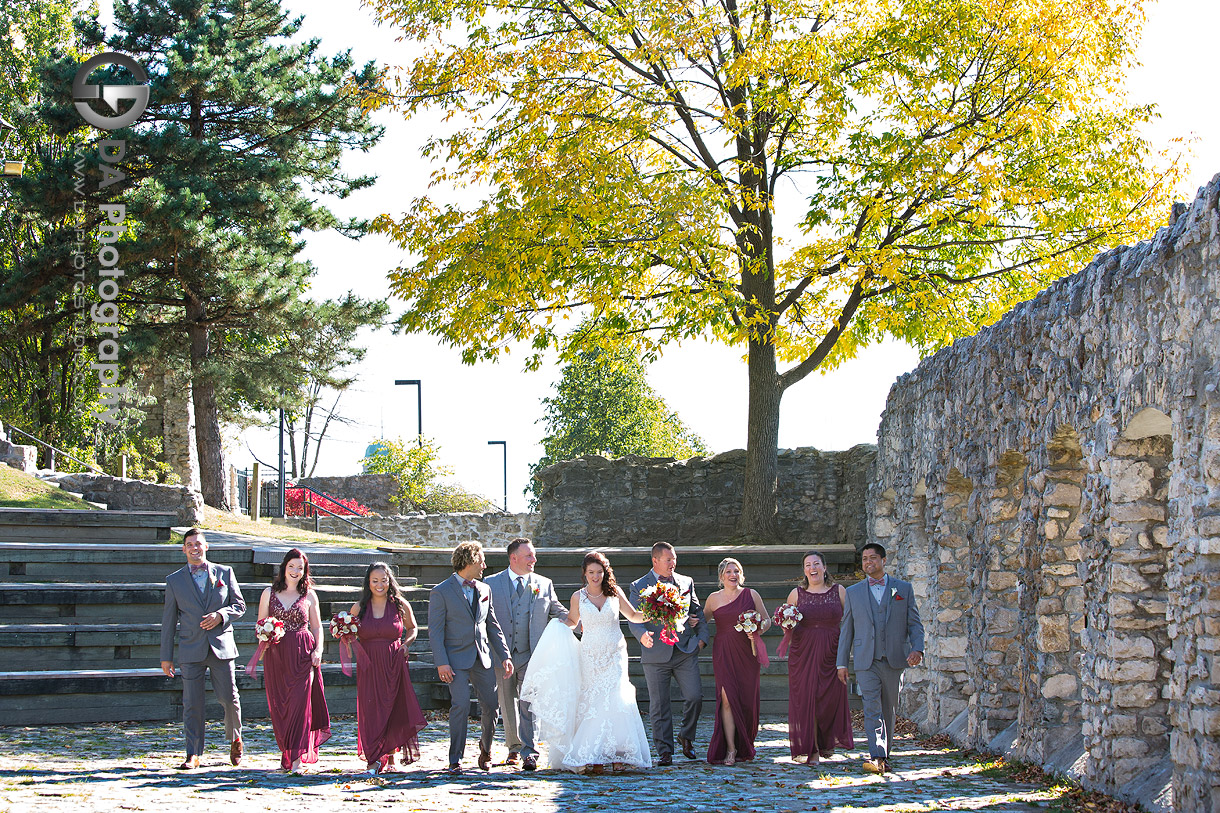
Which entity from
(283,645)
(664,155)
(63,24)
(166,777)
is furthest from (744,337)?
(63,24)

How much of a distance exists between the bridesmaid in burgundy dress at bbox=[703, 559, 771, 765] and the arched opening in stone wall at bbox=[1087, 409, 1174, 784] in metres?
2.86

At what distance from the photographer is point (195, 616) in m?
8.77

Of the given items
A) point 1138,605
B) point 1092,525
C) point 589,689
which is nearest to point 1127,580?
point 1138,605

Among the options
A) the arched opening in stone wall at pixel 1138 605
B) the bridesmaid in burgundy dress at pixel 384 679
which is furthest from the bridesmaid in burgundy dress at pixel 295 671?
the arched opening in stone wall at pixel 1138 605

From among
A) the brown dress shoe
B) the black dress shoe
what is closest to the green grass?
the black dress shoe

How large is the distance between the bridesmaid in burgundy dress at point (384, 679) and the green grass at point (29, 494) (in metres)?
10.8

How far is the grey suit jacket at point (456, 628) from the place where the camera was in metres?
8.64

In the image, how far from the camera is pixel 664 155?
56.4 ft

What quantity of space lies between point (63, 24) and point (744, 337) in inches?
1017

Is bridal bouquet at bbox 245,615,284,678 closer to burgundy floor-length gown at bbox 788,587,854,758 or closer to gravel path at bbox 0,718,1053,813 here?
gravel path at bbox 0,718,1053,813

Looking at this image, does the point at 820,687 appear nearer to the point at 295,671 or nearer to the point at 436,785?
the point at 436,785

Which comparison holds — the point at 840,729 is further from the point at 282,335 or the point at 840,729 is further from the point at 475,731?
the point at 282,335

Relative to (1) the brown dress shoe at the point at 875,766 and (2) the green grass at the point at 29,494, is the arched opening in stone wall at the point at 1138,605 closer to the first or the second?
(1) the brown dress shoe at the point at 875,766

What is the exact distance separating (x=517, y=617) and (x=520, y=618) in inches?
1.0
